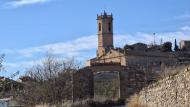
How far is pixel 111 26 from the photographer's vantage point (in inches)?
7136

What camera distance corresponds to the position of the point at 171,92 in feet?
96.4

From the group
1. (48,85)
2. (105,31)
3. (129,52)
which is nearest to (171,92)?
(48,85)

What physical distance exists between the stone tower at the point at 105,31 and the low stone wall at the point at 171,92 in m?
142

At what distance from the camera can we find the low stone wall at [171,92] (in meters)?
26.3

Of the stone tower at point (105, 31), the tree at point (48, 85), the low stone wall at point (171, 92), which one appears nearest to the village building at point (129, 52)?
the stone tower at point (105, 31)

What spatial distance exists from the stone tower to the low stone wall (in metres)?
142

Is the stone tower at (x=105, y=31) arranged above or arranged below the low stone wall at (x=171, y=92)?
above

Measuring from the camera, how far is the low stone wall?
86.3 ft

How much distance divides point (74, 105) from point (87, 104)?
4.10ft

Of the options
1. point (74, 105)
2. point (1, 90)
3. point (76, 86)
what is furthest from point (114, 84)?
point (1, 90)

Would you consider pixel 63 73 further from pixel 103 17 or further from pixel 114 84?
pixel 103 17

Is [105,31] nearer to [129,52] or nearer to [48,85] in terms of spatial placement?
[129,52]

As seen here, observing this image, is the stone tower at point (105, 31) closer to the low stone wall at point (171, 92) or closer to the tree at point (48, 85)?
the tree at point (48, 85)

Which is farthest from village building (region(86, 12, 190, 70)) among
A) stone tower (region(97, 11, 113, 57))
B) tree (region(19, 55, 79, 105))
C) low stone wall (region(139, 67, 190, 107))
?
low stone wall (region(139, 67, 190, 107))
